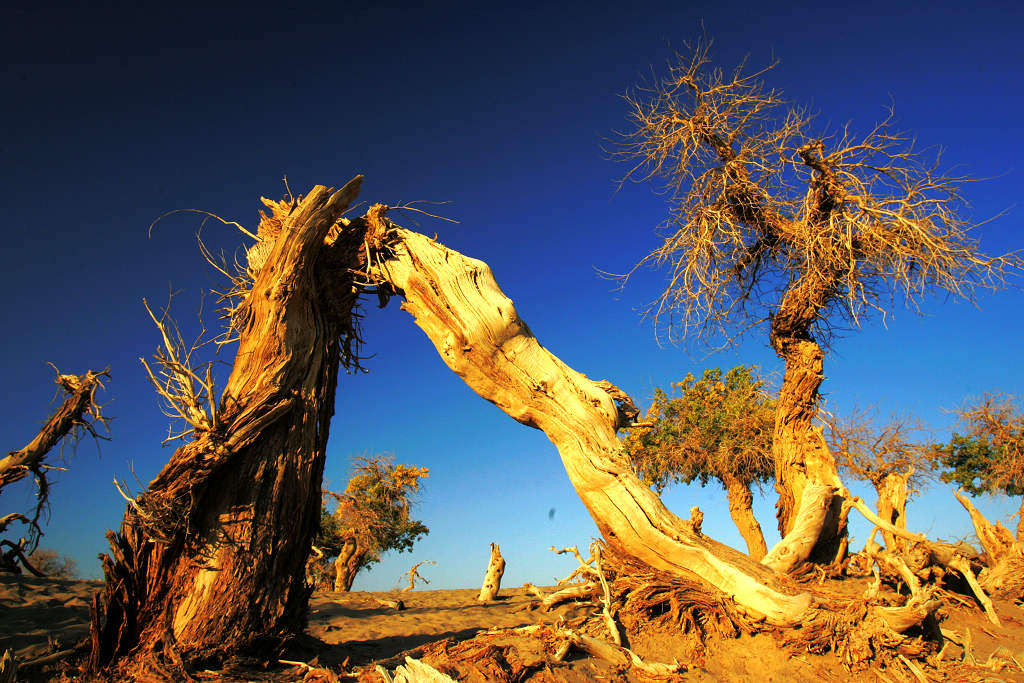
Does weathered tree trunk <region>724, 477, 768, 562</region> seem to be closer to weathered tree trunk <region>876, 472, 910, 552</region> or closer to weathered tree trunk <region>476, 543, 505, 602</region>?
weathered tree trunk <region>876, 472, 910, 552</region>

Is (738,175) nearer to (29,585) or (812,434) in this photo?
(812,434)

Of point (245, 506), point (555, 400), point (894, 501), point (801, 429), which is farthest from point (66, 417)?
point (894, 501)

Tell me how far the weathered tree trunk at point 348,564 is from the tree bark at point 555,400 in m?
14.4

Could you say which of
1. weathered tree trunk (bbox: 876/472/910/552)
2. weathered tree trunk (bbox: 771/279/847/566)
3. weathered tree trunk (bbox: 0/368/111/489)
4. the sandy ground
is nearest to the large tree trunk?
the sandy ground

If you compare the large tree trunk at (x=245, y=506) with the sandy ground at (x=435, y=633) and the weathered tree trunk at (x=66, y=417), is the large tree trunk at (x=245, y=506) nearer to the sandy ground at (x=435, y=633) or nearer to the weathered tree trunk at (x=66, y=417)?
the sandy ground at (x=435, y=633)

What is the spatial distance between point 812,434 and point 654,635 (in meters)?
5.79

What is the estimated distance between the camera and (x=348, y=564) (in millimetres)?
17688

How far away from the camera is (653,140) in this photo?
9578 millimetres

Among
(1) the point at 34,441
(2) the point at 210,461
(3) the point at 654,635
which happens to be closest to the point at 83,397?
(1) the point at 34,441

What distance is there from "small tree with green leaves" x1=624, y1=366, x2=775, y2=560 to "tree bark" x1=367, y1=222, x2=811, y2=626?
1107 cm

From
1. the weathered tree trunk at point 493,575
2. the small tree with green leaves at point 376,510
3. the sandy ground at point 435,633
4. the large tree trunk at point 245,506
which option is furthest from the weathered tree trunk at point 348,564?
the large tree trunk at point 245,506

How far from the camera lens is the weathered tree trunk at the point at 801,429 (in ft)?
28.4

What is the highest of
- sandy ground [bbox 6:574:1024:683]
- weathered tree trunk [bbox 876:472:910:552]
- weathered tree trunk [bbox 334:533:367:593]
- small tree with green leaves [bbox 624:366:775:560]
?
small tree with green leaves [bbox 624:366:775:560]

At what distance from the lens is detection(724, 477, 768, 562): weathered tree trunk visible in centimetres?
1616
